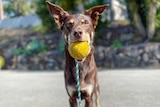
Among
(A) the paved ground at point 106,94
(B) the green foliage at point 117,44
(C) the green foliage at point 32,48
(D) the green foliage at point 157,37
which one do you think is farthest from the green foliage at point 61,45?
(A) the paved ground at point 106,94

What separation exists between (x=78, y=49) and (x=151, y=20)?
13139 mm

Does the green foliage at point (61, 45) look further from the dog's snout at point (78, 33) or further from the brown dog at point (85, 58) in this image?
the dog's snout at point (78, 33)

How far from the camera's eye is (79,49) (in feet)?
Answer: 12.9

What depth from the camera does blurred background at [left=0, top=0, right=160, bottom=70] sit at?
1589 centimetres

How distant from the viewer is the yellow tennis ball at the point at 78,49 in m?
3.94

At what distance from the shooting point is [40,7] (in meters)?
19.8

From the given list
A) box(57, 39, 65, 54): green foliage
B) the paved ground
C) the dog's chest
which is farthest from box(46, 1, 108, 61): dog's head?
box(57, 39, 65, 54): green foliage

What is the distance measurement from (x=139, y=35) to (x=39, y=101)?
10.9 meters

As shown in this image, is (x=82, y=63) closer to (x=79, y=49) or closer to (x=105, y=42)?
(x=79, y=49)

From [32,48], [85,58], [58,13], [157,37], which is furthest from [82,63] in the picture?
[32,48]

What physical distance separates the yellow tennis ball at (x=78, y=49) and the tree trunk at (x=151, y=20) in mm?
12843

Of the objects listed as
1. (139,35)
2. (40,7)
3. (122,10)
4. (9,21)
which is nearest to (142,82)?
(139,35)

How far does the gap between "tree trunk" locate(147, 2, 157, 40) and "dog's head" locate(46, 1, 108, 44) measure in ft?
40.8

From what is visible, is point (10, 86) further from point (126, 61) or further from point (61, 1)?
point (61, 1)
